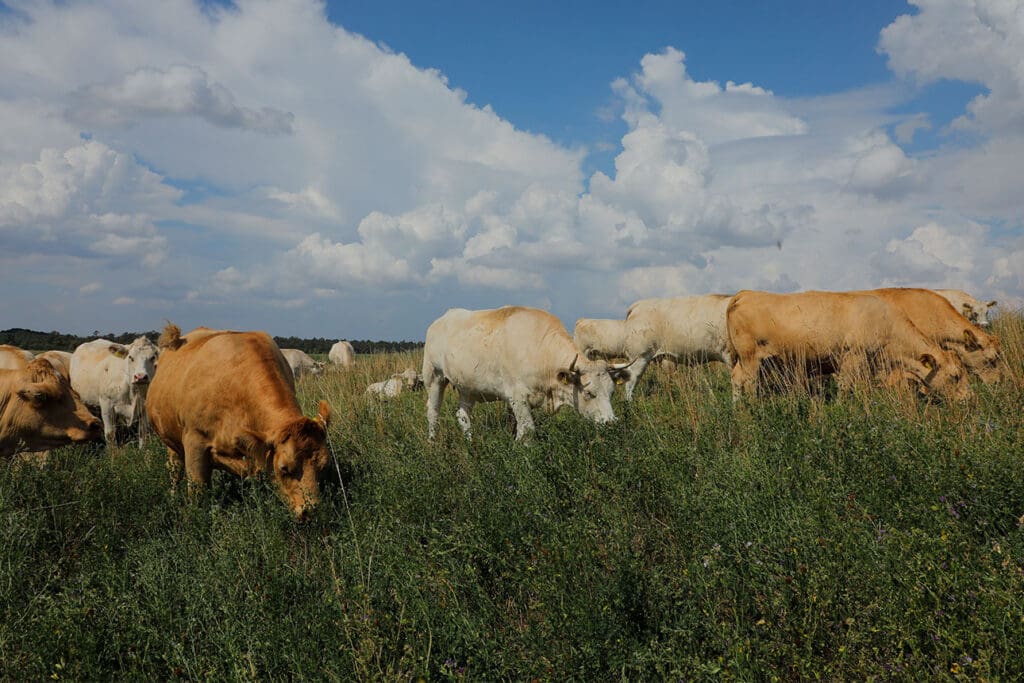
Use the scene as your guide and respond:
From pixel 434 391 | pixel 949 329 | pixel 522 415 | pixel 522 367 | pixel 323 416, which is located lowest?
pixel 522 415

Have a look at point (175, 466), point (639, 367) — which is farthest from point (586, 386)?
point (639, 367)

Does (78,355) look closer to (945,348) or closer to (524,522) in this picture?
(524,522)

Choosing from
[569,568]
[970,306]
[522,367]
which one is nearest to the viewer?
[569,568]

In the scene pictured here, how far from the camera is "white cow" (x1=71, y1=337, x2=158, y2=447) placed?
1402cm

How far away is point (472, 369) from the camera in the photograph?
10344 millimetres

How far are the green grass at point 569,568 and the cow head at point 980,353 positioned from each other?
5205 mm

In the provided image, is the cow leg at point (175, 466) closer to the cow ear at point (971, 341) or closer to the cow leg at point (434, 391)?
the cow leg at point (434, 391)

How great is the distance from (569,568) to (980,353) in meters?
11.0

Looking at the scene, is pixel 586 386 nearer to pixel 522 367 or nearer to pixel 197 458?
pixel 522 367

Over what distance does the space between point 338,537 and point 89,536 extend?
2.58 m

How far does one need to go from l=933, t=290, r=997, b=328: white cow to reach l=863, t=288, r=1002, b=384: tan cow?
653cm

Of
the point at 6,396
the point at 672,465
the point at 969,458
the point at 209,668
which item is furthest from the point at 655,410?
the point at 6,396

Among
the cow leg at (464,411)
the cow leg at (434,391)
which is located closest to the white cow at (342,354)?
the cow leg at (434,391)

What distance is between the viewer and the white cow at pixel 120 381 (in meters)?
14.0
